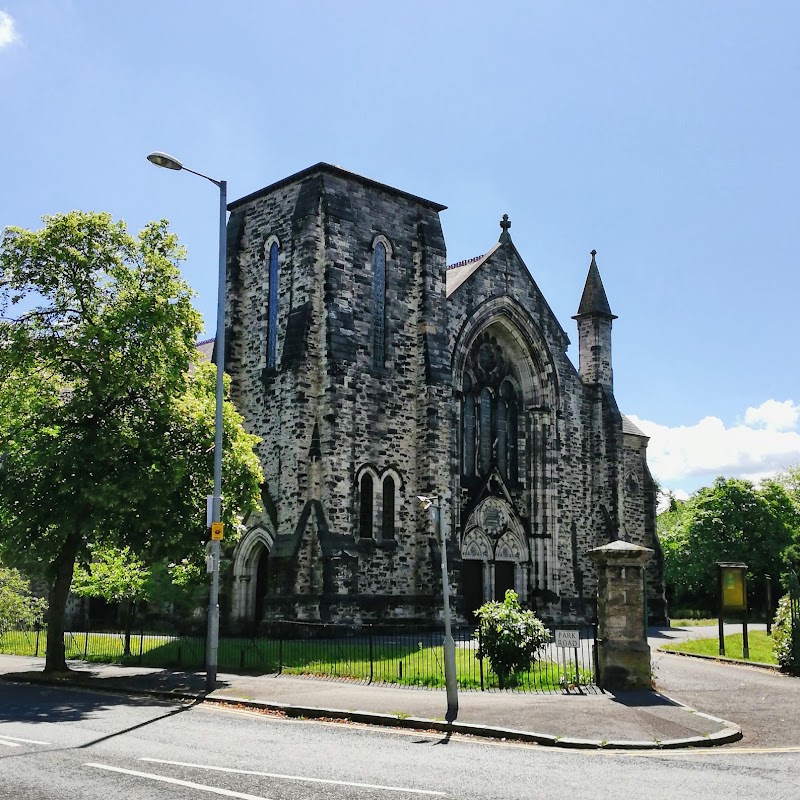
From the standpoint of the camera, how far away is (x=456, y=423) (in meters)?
A: 32.4

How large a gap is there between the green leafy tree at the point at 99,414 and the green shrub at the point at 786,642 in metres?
12.7

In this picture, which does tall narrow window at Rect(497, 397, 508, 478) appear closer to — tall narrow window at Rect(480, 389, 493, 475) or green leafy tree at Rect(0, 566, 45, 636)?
tall narrow window at Rect(480, 389, 493, 475)

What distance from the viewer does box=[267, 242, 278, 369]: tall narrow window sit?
31219 millimetres

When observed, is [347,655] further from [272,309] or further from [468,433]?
[468,433]

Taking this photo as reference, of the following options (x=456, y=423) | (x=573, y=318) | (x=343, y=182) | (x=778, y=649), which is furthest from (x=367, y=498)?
(x=573, y=318)

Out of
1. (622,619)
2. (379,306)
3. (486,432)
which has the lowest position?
(622,619)

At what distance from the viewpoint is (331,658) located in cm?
2216

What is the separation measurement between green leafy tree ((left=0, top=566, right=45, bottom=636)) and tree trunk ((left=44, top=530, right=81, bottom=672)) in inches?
365

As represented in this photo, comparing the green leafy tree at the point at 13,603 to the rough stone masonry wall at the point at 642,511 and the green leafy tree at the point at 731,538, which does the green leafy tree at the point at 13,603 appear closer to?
the rough stone masonry wall at the point at 642,511

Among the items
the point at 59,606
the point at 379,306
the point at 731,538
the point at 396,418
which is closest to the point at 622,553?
the point at 59,606

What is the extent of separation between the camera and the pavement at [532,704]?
12.5 meters

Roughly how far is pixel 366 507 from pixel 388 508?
94cm

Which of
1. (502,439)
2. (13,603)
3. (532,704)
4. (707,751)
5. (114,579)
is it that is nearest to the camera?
(707,751)

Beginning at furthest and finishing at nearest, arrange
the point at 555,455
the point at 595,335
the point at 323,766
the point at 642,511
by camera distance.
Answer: the point at 642,511 → the point at 595,335 → the point at 555,455 → the point at 323,766
